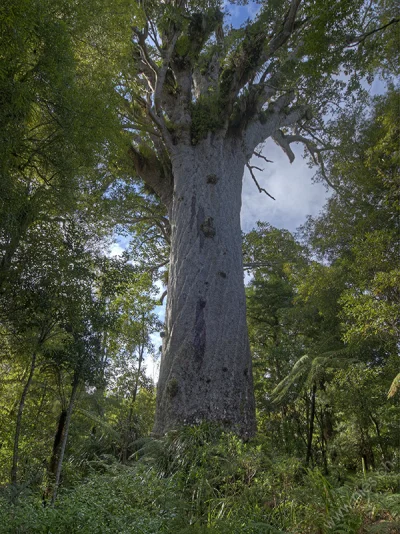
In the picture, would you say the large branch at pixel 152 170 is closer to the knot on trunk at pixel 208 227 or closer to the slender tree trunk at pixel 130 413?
the knot on trunk at pixel 208 227

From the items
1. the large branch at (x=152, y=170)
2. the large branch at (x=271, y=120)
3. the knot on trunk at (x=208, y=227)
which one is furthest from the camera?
the large branch at (x=152, y=170)

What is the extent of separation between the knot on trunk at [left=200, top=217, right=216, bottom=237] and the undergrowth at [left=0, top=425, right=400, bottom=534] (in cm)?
318

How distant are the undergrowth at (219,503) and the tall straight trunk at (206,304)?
111 centimetres

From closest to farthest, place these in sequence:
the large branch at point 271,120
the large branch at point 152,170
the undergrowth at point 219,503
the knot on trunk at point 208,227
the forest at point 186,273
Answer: the undergrowth at point 219,503, the forest at point 186,273, the knot on trunk at point 208,227, the large branch at point 271,120, the large branch at point 152,170

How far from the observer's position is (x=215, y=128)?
723 centimetres

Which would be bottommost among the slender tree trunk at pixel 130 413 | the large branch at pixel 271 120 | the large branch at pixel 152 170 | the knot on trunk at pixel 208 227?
the slender tree trunk at pixel 130 413

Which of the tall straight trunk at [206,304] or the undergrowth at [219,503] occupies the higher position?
the tall straight trunk at [206,304]

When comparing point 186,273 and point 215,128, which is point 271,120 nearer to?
point 215,128

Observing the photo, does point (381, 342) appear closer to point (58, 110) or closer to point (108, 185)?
point (108, 185)

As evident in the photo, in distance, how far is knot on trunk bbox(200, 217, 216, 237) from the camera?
6.03 m

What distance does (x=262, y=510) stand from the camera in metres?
2.64

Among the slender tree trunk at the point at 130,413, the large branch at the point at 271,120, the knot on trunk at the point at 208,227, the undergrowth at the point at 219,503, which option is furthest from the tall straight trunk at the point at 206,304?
the slender tree trunk at the point at 130,413

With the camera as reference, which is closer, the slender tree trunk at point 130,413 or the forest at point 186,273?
the forest at point 186,273

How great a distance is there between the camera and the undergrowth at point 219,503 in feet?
6.91
